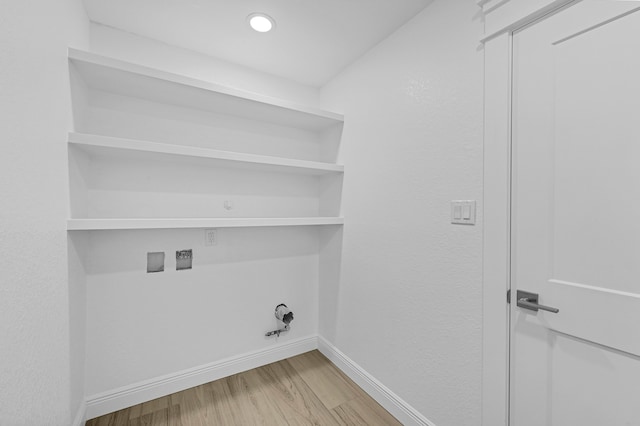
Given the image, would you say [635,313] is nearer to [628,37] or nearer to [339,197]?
[628,37]

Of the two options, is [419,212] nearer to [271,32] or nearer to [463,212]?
[463,212]

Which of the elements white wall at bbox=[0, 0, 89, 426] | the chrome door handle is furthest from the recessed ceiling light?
the chrome door handle

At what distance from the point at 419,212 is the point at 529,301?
648 mm

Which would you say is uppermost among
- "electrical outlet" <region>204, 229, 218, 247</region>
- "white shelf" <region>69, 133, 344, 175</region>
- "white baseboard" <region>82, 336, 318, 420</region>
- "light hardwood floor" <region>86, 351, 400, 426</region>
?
"white shelf" <region>69, 133, 344, 175</region>

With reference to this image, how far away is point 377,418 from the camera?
1665 millimetres

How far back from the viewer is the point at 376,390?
181cm

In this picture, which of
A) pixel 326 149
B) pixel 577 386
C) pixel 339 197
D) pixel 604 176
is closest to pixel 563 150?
pixel 604 176

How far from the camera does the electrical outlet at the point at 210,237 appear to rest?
198 centimetres

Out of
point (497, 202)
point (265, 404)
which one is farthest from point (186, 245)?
point (497, 202)

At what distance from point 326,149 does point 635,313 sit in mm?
2034

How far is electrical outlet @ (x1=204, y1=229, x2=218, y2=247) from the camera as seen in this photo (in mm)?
1976

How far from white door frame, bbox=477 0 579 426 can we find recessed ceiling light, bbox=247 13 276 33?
1.12 m

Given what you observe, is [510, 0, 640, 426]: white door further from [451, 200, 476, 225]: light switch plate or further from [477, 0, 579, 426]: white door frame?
[451, 200, 476, 225]: light switch plate

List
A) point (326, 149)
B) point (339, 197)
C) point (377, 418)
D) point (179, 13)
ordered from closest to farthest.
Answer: point (179, 13), point (377, 418), point (339, 197), point (326, 149)
